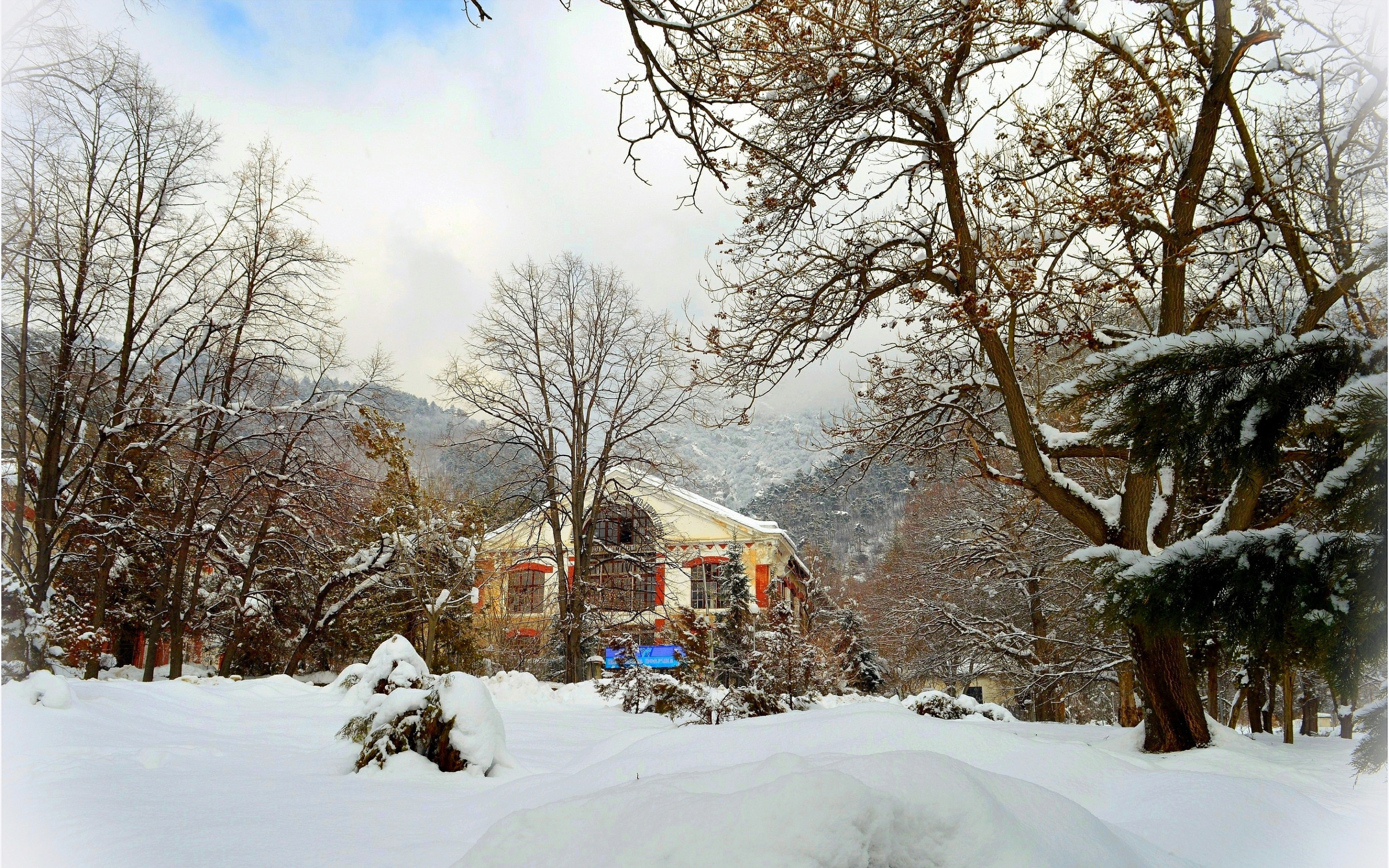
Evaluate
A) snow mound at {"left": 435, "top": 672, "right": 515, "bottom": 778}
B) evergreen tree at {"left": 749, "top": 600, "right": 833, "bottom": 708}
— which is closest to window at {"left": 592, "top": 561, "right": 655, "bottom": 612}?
evergreen tree at {"left": 749, "top": 600, "right": 833, "bottom": 708}

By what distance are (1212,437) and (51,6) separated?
888cm

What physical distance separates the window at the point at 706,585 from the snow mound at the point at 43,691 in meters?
23.7

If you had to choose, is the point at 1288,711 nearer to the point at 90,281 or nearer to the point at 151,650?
the point at 90,281

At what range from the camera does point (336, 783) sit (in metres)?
4.29

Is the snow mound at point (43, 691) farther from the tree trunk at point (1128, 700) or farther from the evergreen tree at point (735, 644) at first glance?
the tree trunk at point (1128, 700)

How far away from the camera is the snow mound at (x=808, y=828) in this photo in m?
1.96

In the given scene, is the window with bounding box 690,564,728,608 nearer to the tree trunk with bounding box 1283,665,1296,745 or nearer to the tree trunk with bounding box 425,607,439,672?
the tree trunk with bounding box 425,607,439,672

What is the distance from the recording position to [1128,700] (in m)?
13.4

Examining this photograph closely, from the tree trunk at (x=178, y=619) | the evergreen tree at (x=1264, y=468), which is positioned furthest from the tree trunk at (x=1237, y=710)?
the tree trunk at (x=178, y=619)

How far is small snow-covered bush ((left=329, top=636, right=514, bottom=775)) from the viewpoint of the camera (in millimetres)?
4805

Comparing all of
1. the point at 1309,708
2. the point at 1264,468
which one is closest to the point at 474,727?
the point at 1264,468

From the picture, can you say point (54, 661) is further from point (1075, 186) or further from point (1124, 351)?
point (1075, 186)

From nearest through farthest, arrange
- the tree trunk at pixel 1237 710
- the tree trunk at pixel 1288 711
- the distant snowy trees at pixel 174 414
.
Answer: the tree trunk at pixel 1288 711 < the distant snowy trees at pixel 174 414 < the tree trunk at pixel 1237 710

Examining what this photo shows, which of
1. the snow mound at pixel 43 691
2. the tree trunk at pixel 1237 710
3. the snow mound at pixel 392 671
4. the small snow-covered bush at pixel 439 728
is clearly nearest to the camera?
the small snow-covered bush at pixel 439 728
